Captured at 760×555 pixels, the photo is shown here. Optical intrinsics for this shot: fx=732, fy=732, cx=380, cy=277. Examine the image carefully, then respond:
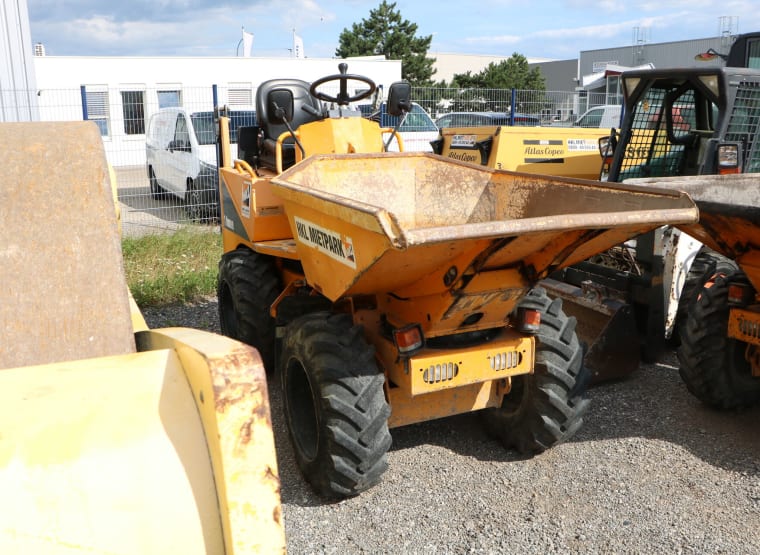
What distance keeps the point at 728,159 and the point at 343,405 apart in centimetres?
364

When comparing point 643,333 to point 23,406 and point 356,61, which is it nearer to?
point 23,406

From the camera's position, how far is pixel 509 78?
118ft

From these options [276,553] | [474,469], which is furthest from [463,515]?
[276,553]

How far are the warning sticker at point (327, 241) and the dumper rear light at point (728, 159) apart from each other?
130 inches

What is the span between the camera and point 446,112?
16.0m

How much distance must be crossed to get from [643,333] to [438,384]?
2.40 m

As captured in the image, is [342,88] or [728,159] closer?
[342,88]

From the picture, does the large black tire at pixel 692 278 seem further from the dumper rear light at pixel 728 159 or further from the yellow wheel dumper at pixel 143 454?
the yellow wheel dumper at pixel 143 454

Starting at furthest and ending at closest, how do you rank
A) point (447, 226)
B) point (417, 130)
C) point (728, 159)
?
point (417, 130)
point (728, 159)
point (447, 226)

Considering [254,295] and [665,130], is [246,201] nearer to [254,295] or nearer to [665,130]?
[254,295]

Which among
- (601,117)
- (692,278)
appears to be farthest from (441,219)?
(601,117)

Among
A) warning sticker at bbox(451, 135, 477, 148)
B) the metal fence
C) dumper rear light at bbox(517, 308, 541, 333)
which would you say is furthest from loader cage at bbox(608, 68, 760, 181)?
the metal fence

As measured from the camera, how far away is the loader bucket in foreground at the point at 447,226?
9.25 ft

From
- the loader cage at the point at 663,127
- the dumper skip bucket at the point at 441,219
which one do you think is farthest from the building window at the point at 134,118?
the dumper skip bucket at the point at 441,219
